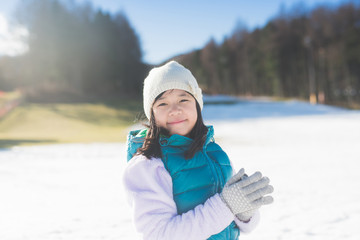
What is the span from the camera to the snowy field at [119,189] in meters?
3.42

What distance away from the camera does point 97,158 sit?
817 centimetres

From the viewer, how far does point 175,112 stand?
137 centimetres

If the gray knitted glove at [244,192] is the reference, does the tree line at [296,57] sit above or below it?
above

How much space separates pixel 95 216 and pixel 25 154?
6076 mm

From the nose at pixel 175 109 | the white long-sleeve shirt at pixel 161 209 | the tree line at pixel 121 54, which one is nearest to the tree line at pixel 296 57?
the tree line at pixel 121 54

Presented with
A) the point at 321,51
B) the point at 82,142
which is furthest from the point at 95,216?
the point at 321,51

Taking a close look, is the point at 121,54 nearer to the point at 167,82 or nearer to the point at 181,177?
the point at 167,82

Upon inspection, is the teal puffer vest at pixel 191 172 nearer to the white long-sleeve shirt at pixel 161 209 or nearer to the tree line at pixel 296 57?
the white long-sleeve shirt at pixel 161 209

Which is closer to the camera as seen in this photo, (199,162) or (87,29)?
(199,162)

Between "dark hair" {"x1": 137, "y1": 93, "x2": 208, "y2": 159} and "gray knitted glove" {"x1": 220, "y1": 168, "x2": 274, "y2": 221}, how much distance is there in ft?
0.69

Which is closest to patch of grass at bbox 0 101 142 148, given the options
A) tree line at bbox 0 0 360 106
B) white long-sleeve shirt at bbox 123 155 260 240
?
tree line at bbox 0 0 360 106

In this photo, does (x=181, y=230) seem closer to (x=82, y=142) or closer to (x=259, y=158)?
(x=259, y=158)

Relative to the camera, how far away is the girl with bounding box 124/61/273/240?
3.86 feet

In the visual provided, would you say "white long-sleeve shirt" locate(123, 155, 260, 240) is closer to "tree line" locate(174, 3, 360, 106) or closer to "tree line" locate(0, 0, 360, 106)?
"tree line" locate(0, 0, 360, 106)
